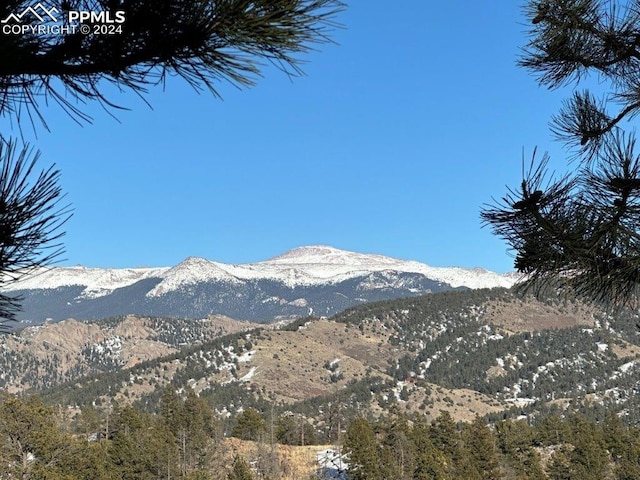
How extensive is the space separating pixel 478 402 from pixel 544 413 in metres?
23.9

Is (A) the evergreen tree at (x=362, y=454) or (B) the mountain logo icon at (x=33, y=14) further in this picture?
(A) the evergreen tree at (x=362, y=454)

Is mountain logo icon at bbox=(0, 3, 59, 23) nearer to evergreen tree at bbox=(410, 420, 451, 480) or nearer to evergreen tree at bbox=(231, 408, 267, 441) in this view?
evergreen tree at bbox=(410, 420, 451, 480)

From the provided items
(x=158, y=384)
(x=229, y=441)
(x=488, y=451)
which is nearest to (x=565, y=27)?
(x=488, y=451)

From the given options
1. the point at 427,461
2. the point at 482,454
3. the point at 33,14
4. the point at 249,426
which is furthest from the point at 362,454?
the point at 33,14

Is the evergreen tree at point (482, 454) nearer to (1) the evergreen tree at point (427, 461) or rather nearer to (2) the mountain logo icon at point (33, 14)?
(1) the evergreen tree at point (427, 461)

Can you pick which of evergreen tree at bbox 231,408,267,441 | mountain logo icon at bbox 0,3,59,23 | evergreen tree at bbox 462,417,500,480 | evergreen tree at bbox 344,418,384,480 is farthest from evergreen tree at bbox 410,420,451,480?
mountain logo icon at bbox 0,3,59,23

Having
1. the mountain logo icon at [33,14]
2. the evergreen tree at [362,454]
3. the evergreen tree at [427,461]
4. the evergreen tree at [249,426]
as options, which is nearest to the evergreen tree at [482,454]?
the evergreen tree at [427,461]

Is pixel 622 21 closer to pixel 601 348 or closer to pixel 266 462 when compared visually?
pixel 266 462

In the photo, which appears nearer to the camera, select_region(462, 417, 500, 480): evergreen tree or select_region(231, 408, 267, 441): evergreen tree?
select_region(462, 417, 500, 480): evergreen tree

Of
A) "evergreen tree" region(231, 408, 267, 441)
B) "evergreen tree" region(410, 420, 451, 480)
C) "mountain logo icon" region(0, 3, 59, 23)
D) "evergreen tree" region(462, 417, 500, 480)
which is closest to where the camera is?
"mountain logo icon" region(0, 3, 59, 23)

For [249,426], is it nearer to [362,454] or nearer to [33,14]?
[362,454]

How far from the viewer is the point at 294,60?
3500mm

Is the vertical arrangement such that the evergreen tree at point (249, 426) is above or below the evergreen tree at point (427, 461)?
above

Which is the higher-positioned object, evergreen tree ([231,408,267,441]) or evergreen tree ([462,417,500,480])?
evergreen tree ([231,408,267,441])
